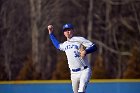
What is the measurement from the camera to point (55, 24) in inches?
610

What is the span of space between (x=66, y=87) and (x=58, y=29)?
16.1ft

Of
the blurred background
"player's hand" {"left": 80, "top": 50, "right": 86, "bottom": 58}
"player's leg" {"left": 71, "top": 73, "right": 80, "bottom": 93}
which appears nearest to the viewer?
"player's hand" {"left": 80, "top": 50, "right": 86, "bottom": 58}

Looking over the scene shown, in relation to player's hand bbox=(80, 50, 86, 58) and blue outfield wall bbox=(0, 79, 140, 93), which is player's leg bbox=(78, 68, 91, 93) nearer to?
player's hand bbox=(80, 50, 86, 58)

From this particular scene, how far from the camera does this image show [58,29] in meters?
15.5

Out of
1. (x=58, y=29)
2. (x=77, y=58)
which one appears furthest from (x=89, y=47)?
(x=58, y=29)

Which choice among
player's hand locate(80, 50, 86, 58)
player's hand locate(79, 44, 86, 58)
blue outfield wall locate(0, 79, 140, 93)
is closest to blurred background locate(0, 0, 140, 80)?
blue outfield wall locate(0, 79, 140, 93)

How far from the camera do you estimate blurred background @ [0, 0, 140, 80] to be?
1527 cm

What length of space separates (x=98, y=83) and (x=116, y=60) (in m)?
4.68

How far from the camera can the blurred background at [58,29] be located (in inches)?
601

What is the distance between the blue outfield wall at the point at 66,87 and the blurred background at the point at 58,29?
149 inches

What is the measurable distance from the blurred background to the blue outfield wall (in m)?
3.79

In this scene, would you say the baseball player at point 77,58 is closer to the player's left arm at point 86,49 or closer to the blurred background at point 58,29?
the player's left arm at point 86,49

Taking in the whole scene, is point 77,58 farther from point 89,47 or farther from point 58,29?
point 58,29

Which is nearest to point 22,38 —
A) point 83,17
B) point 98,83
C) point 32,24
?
point 32,24
